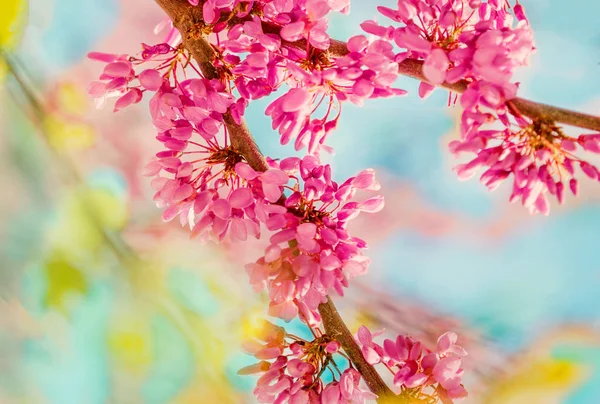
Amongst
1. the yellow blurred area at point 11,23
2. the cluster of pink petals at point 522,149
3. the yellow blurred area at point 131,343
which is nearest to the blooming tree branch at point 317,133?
the cluster of pink petals at point 522,149

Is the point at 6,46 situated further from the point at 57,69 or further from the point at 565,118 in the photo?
the point at 565,118

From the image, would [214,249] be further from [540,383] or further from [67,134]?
[540,383]

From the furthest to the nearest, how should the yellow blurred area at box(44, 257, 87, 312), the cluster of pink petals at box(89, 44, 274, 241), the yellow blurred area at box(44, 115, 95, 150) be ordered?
the yellow blurred area at box(44, 115, 95, 150) → the yellow blurred area at box(44, 257, 87, 312) → the cluster of pink petals at box(89, 44, 274, 241)

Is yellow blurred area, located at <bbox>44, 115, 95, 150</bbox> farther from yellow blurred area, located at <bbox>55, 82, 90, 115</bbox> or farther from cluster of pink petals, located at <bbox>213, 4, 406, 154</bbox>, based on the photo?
cluster of pink petals, located at <bbox>213, 4, 406, 154</bbox>

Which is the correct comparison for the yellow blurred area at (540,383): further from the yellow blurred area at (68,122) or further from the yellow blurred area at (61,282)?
the yellow blurred area at (68,122)

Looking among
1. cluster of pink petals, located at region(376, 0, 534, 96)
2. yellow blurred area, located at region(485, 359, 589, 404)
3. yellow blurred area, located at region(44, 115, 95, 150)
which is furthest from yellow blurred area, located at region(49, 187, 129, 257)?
yellow blurred area, located at region(485, 359, 589, 404)

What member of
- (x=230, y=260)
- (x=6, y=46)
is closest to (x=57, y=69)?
(x=6, y=46)
